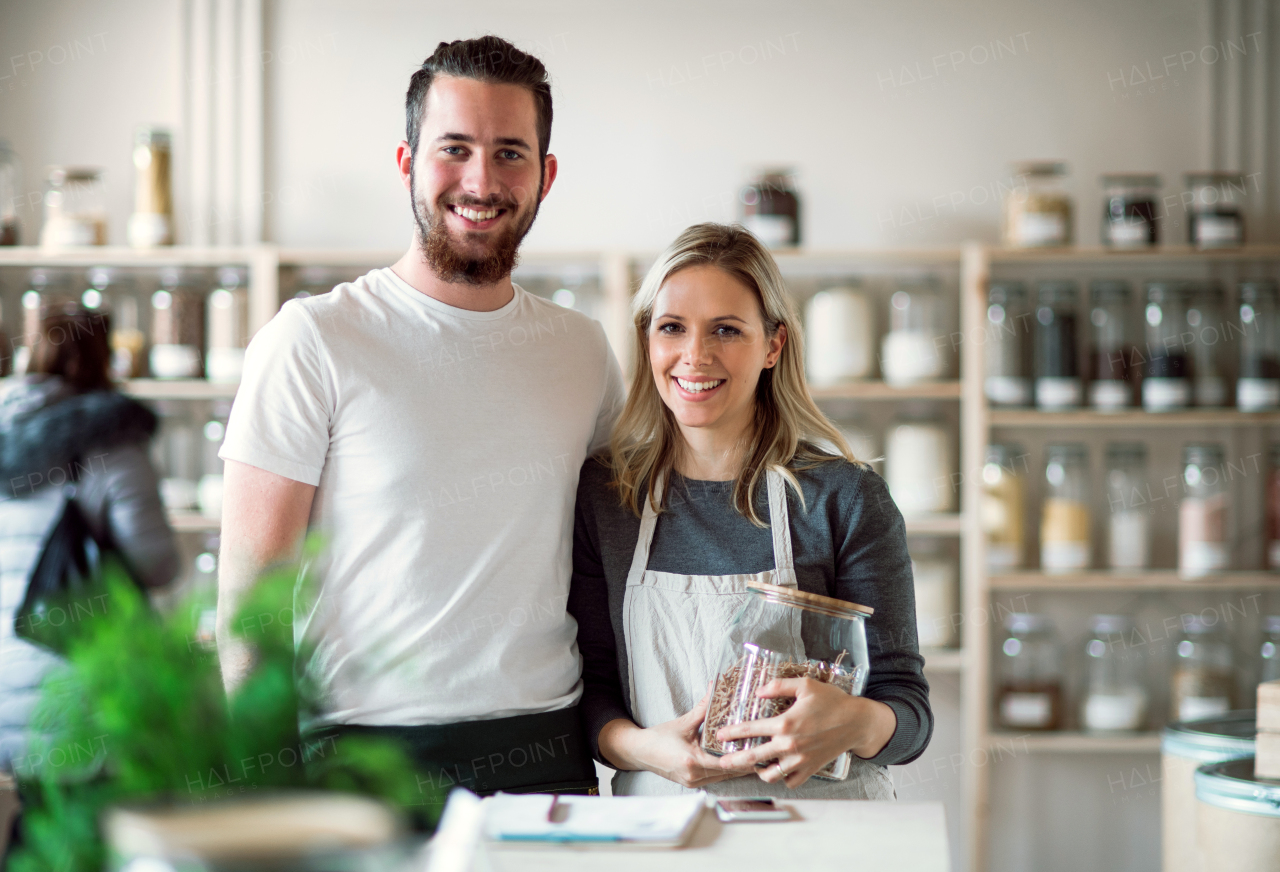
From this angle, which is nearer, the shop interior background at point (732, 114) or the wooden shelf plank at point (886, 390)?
the wooden shelf plank at point (886, 390)

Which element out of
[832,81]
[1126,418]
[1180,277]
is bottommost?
[1126,418]

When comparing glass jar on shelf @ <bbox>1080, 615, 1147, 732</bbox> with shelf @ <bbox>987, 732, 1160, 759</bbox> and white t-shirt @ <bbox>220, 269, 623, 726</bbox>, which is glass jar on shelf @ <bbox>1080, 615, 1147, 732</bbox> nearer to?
shelf @ <bbox>987, 732, 1160, 759</bbox>

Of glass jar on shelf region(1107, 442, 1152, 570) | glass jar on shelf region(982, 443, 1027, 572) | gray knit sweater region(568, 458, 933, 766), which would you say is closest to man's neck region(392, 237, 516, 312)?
gray knit sweater region(568, 458, 933, 766)

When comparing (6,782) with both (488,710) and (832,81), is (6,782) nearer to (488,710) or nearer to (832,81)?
(488,710)

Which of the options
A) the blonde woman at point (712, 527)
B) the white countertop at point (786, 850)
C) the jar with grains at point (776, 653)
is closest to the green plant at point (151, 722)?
the white countertop at point (786, 850)

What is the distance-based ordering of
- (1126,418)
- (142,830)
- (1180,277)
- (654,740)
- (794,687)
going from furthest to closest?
(1180,277) < (1126,418) < (654,740) < (794,687) < (142,830)

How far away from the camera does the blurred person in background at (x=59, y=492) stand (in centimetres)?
181

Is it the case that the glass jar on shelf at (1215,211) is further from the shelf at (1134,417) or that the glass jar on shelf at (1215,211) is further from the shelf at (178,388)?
the shelf at (178,388)

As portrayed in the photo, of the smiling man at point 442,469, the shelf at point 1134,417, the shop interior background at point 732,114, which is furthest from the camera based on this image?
the shop interior background at point 732,114

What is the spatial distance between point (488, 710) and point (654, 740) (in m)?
0.21

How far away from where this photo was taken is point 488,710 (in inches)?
53.2

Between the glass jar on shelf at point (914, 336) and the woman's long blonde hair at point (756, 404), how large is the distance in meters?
1.30

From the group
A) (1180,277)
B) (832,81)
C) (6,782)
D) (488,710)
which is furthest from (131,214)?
(1180,277)

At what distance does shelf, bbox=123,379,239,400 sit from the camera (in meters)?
2.79
